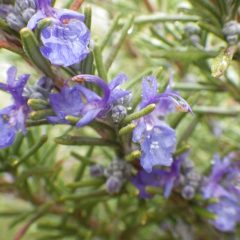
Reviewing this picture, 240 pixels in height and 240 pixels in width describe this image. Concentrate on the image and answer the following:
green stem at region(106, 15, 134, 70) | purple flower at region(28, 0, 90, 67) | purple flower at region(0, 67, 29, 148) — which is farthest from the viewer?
green stem at region(106, 15, 134, 70)

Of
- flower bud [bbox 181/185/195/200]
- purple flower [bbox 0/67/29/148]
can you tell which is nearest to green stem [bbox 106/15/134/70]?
purple flower [bbox 0/67/29/148]

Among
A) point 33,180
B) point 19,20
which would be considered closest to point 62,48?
point 19,20

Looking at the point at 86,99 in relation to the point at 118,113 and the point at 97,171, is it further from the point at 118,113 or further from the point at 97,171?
the point at 97,171

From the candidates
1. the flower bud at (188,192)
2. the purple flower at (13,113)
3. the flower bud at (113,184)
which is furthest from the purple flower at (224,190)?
the purple flower at (13,113)

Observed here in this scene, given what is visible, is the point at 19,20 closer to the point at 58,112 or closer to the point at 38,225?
the point at 58,112

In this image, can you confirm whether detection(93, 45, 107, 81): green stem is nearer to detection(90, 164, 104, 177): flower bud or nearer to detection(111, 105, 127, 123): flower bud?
detection(111, 105, 127, 123): flower bud
